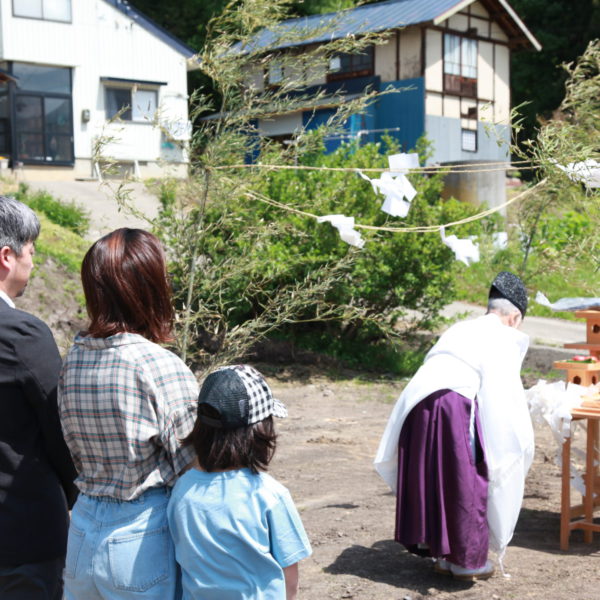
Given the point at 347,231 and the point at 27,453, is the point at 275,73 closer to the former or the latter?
the point at 347,231

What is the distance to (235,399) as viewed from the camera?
2.26 metres

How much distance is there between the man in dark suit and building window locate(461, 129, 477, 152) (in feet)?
88.3

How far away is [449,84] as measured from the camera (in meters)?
27.5

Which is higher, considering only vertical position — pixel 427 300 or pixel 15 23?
pixel 15 23

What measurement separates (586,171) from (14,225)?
312 cm

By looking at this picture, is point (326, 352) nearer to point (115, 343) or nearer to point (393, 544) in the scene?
point (393, 544)

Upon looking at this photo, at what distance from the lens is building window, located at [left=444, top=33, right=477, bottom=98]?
27266 mm

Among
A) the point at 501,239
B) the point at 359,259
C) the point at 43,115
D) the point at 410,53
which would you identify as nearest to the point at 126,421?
the point at 501,239

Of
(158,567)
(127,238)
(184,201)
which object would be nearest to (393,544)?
(184,201)

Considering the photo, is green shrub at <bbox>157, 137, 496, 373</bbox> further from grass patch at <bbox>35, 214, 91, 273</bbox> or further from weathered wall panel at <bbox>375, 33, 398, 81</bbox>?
weathered wall panel at <bbox>375, 33, 398, 81</bbox>

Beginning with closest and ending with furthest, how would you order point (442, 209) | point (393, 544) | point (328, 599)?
point (328, 599) → point (393, 544) → point (442, 209)

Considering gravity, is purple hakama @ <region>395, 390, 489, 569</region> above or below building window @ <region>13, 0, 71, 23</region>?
below

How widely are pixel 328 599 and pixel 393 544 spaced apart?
37.2 inches

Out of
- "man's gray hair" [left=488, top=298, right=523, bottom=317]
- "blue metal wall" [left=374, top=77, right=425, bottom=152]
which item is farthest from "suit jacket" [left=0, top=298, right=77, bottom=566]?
"blue metal wall" [left=374, top=77, right=425, bottom=152]
